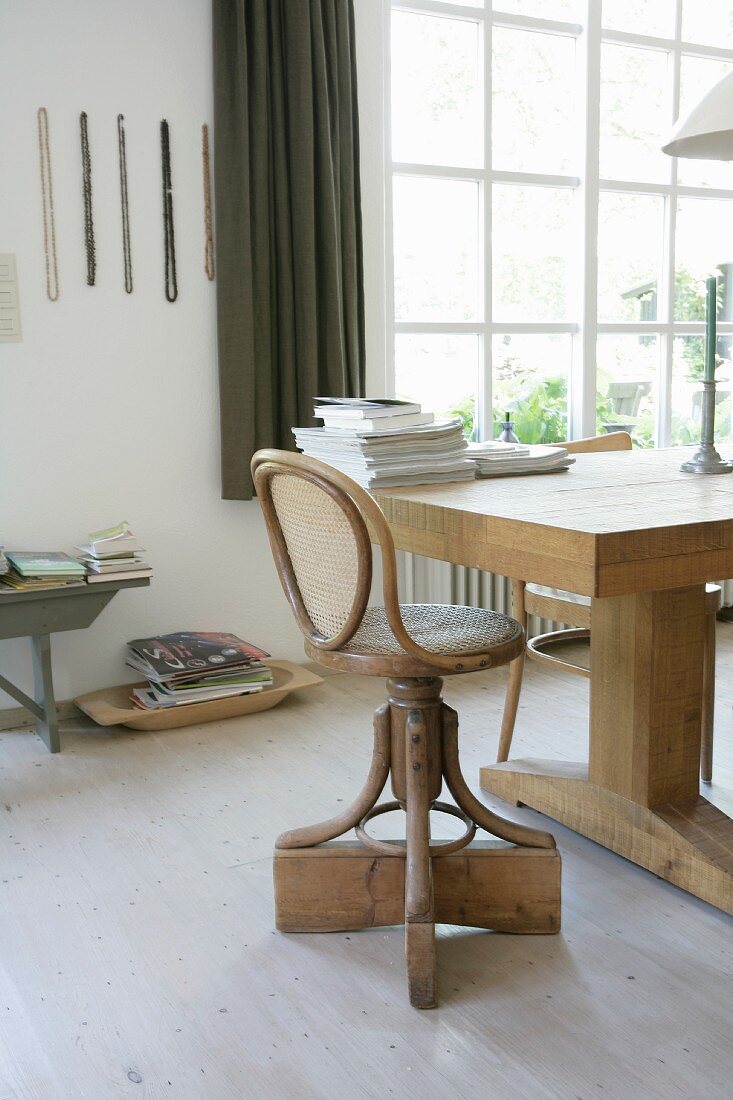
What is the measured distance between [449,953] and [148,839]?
0.78m

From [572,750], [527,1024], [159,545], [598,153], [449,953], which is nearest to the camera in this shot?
[527,1024]

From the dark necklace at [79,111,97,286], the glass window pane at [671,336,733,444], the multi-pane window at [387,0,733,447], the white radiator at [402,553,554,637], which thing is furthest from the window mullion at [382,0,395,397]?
the glass window pane at [671,336,733,444]

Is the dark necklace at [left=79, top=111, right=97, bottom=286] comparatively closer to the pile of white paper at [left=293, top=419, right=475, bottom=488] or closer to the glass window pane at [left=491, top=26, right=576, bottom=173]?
the pile of white paper at [left=293, top=419, right=475, bottom=488]

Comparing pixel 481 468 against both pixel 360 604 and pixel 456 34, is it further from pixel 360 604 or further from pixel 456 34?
→ pixel 456 34

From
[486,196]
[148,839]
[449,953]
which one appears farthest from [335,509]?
[486,196]

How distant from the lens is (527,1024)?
5.34ft

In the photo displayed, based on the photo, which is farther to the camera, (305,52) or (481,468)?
(305,52)

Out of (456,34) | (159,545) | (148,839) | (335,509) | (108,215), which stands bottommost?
(148,839)

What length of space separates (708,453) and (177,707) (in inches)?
64.3

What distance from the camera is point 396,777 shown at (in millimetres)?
1887

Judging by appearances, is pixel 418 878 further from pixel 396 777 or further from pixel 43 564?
pixel 43 564

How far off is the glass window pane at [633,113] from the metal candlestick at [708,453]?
2110 mm

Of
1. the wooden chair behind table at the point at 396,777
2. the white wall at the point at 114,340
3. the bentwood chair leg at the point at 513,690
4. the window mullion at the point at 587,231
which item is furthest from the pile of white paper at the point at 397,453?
the window mullion at the point at 587,231

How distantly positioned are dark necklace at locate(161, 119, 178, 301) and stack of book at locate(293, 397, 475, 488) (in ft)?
4.27
